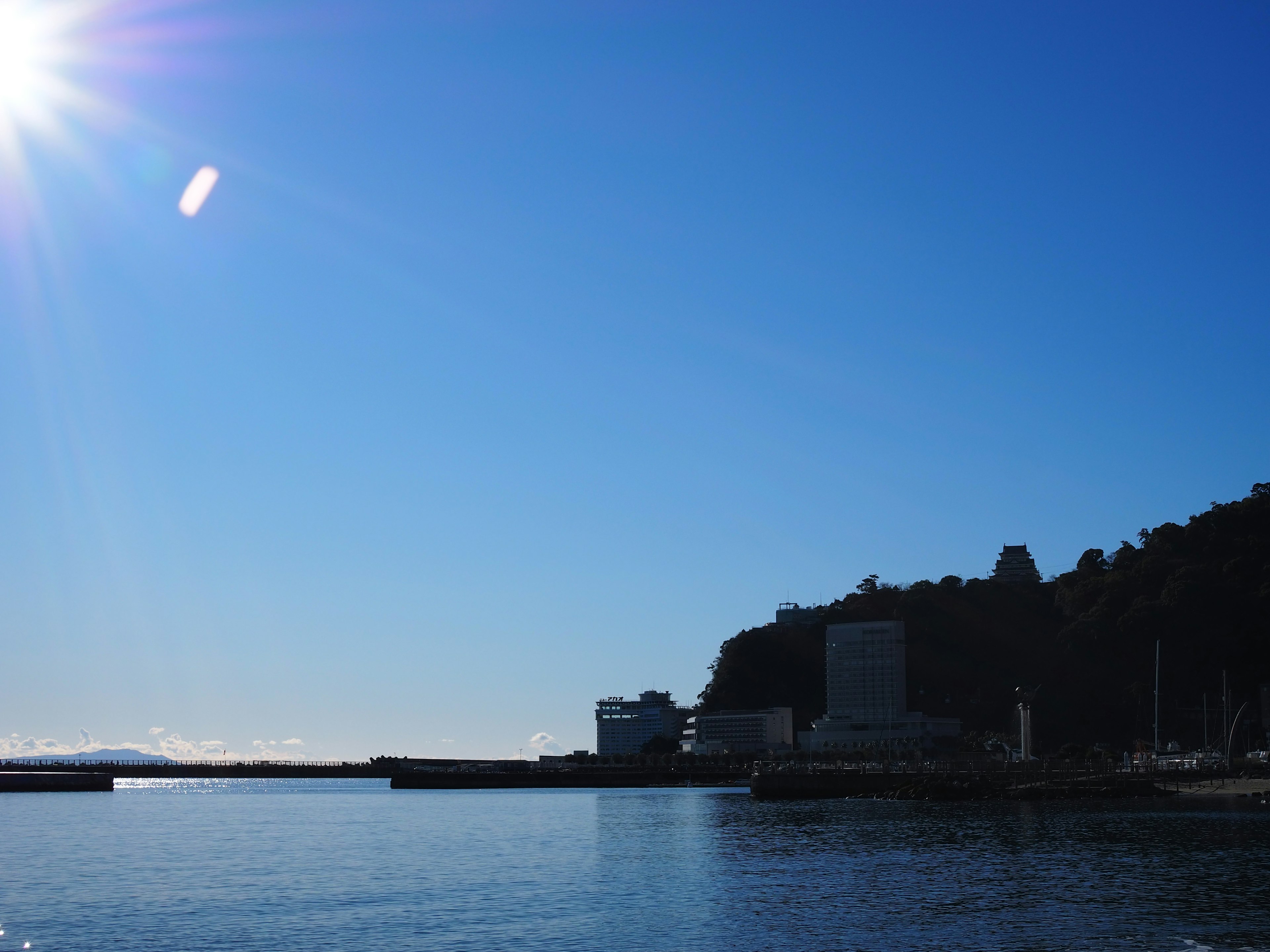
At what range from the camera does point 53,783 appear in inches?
5591

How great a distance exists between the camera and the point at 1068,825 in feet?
192

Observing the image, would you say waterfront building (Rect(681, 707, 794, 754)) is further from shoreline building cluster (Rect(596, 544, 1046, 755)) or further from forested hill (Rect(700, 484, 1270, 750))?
forested hill (Rect(700, 484, 1270, 750))

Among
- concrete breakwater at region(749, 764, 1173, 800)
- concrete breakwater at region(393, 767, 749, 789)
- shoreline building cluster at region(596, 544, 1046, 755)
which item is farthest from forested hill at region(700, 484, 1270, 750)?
concrete breakwater at region(749, 764, 1173, 800)

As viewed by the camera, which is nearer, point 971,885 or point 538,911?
point 538,911

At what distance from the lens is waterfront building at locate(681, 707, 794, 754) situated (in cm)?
18762

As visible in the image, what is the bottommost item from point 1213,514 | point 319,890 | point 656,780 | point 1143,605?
point 656,780

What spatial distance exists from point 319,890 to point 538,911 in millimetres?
9429

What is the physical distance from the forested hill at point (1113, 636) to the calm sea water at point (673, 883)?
67478mm

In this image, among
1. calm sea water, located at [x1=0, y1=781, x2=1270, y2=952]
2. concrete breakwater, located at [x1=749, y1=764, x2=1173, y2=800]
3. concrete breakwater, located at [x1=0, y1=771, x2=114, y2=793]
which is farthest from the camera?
concrete breakwater, located at [x1=0, y1=771, x2=114, y2=793]

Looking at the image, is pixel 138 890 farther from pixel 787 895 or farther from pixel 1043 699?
pixel 1043 699

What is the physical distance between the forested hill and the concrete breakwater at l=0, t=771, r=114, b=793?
115m

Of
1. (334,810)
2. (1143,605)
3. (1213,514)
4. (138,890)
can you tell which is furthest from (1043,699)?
(138,890)

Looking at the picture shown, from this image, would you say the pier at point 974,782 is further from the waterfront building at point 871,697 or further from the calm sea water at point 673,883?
the waterfront building at point 871,697

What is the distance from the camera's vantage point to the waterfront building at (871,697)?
169m
